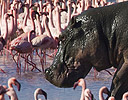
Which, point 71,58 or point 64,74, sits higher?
point 71,58

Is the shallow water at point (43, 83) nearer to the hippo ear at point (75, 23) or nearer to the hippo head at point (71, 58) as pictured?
the hippo head at point (71, 58)

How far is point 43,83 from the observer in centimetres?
1138

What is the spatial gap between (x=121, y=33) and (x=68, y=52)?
70cm

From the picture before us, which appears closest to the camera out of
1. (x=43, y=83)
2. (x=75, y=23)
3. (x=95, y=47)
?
(x=95, y=47)

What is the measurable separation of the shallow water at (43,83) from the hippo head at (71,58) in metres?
2.37

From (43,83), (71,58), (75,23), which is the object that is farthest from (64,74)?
(43,83)

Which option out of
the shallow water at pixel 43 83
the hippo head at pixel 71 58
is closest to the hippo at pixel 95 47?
the hippo head at pixel 71 58

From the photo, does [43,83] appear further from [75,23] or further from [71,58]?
[75,23]

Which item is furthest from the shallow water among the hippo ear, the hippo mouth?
the hippo ear

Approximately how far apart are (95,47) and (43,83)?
15.9ft

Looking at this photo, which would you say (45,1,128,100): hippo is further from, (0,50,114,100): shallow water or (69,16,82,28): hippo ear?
(0,50,114,100): shallow water

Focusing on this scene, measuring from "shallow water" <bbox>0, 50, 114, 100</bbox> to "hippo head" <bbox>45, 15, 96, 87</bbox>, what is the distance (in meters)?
2.37

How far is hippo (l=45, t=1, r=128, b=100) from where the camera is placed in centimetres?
665

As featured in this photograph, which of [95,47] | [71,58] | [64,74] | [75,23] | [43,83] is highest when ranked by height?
[75,23]
